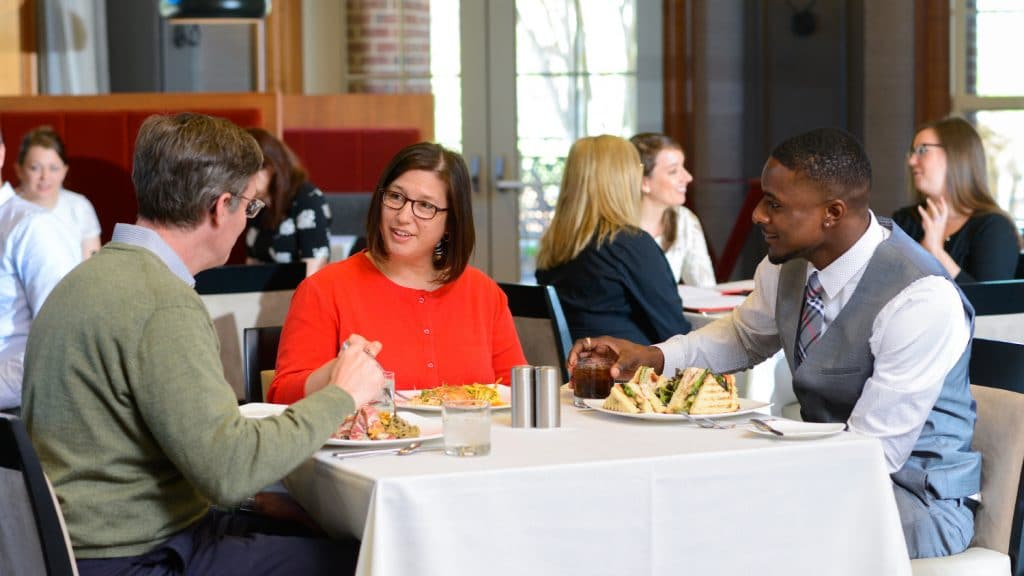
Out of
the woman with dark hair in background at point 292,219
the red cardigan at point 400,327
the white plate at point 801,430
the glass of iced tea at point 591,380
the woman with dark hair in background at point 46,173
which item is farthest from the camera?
the woman with dark hair in background at point 46,173

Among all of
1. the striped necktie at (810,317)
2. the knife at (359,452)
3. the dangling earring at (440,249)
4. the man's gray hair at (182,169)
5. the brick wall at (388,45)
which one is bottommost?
the knife at (359,452)

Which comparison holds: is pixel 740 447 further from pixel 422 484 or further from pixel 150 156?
pixel 150 156

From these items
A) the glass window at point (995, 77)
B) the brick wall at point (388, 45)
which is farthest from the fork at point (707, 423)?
the brick wall at point (388, 45)

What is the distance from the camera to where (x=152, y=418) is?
1.72 m

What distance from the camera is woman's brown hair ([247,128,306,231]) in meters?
5.11

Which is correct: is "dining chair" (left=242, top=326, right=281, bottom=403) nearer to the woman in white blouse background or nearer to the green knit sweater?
the green knit sweater

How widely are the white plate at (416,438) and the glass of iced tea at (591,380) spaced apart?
0.35 m

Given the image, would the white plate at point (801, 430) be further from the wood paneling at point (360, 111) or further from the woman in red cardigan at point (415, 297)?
the wood paneling at point (360, 111)

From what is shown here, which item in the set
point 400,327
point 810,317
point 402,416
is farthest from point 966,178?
point 402,416

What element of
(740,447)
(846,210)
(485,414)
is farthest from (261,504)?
(846,210)

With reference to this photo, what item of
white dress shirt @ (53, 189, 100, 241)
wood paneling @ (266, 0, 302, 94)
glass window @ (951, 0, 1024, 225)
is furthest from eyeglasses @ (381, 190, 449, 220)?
wood paneling @ (266, 0, 302, 94)

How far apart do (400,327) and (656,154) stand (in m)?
2.28

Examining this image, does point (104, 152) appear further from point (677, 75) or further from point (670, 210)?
point (670, 210)

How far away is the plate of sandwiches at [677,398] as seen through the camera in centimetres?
218
